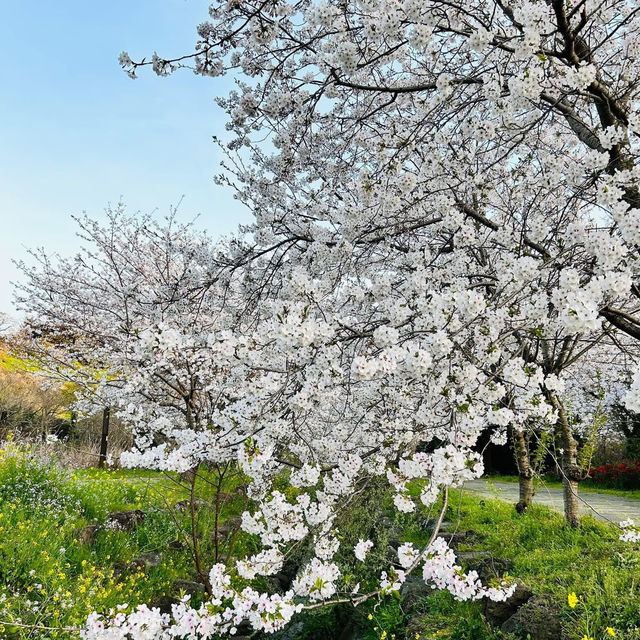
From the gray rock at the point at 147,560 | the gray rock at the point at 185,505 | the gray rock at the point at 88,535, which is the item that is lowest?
the gray rock at the point at 147,560

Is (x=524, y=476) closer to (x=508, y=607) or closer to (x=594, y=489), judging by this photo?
(x=508, y=607)

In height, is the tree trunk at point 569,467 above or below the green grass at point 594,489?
above

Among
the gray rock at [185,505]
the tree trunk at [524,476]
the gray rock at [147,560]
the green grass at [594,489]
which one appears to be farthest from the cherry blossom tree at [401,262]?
the green grass at [594,489]

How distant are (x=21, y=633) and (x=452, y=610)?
349 cm

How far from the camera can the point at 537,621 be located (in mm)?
3291

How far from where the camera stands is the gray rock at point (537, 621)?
3.19 metres

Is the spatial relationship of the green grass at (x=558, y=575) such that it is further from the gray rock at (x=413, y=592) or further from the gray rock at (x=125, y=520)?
the gray rock at (x=125, y=520)

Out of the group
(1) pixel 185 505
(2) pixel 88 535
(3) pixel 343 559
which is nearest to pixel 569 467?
(3) pixel 343 559

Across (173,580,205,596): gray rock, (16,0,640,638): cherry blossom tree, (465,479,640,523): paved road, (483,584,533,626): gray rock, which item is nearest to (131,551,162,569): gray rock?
(173,580,205,596): gray rock

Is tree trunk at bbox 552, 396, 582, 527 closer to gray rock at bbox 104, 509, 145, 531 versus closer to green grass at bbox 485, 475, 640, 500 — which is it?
green grass at bbox 485, 475, 640, 500

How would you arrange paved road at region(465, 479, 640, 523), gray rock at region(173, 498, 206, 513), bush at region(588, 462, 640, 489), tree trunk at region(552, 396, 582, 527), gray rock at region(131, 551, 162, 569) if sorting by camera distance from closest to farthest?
tree trunk at region(552, 396, 582, 527) → gray rock at region(131, 551, 162, 569) → paved road at region(465, 479, 640, 523) → gray rock at region(173, 498, 206, 513) → bush at region(588, 462, 640, 489)

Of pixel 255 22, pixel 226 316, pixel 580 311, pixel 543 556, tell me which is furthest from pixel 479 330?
pixel 226 316

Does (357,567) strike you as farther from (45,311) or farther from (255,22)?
(45,311)

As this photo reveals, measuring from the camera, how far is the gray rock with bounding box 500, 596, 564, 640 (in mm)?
3193
